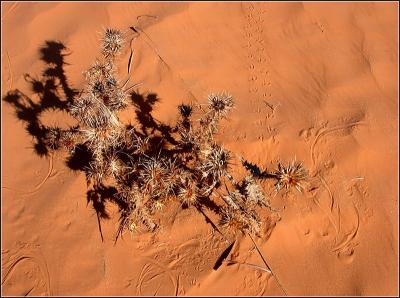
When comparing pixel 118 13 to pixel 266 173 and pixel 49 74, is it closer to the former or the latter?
pixel 49 74

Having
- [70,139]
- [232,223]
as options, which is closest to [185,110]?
[70,139]

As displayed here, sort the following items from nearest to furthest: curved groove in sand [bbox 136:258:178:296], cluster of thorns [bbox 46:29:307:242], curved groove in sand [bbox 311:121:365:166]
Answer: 1. curved groove in sand [bbox 136:258:178:296]
2. cluster of thorns [bbox 46:29:307:242]
3. curved groove in sand [bbox 311:121:365:166]

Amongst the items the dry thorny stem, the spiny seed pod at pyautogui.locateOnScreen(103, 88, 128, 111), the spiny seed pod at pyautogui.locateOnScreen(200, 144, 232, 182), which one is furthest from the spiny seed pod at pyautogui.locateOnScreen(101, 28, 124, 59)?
the spiny seed pod at pyautogui.locateOnScreen(200, 144, 232, 182)

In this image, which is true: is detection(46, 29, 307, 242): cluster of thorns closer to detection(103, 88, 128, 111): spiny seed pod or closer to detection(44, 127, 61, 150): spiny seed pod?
detection(103, 88, 128, 111): spiny seed pod

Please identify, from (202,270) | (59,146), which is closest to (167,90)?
(59,146)

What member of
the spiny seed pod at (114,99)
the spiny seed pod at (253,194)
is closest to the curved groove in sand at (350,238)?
the spiny seed pod at (253,194)

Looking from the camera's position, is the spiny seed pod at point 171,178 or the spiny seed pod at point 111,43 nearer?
the spiny seed pod at point 171,178

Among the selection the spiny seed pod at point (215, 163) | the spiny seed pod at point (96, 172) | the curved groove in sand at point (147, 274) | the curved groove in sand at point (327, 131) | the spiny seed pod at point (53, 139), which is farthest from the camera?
the spiny seed pod at point (53, 139)

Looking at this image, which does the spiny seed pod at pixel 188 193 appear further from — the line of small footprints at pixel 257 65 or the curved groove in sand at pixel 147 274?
the line of small footprints at pixel 257 65
